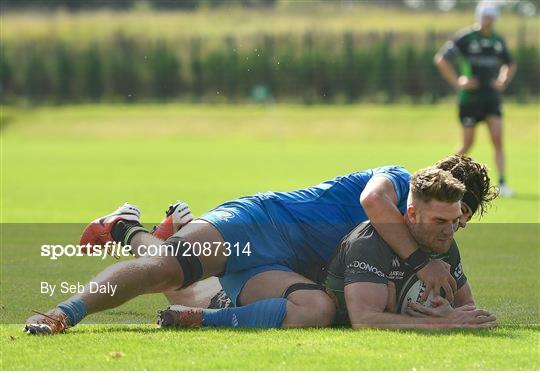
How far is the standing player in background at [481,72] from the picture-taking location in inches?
731

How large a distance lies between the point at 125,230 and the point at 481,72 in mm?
12450

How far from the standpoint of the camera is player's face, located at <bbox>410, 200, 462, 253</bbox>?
668cm

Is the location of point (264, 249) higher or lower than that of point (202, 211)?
higher

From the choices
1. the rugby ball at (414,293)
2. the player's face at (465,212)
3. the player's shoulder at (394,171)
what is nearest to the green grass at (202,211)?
the rugby ball at (414,293)

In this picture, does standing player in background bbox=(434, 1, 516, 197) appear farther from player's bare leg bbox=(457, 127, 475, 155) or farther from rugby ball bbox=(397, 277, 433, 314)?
rugby ball bbox=(397, 277, 433, 314)

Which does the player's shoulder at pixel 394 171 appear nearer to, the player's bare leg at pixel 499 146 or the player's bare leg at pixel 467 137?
the player's bare leg at pixel 499 146

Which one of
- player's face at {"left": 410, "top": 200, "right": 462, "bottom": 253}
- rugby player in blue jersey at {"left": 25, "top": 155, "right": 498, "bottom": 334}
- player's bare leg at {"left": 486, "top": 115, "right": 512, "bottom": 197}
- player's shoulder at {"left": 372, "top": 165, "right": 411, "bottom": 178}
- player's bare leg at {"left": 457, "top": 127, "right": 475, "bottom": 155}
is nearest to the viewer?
player's face at {"left": 410, "top": 200, "right": 462, "bottom": 253}

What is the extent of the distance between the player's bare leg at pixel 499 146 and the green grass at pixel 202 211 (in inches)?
17.5

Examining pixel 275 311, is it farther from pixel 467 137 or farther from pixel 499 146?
pixel 467 137

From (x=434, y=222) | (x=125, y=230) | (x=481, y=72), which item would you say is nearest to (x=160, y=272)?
(x=125, y=230)

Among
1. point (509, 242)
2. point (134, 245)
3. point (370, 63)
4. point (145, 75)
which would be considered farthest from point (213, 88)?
point (134, 245)

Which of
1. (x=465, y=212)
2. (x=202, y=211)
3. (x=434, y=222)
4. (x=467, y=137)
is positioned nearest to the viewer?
(x=434, y=222)

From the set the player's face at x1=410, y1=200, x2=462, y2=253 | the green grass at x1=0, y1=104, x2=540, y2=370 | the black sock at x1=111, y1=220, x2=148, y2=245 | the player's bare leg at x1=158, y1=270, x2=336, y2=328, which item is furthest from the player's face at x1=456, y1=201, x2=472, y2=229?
the black sock at x1=111, y1=220, x2=148, y2=245

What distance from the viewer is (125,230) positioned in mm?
7812
